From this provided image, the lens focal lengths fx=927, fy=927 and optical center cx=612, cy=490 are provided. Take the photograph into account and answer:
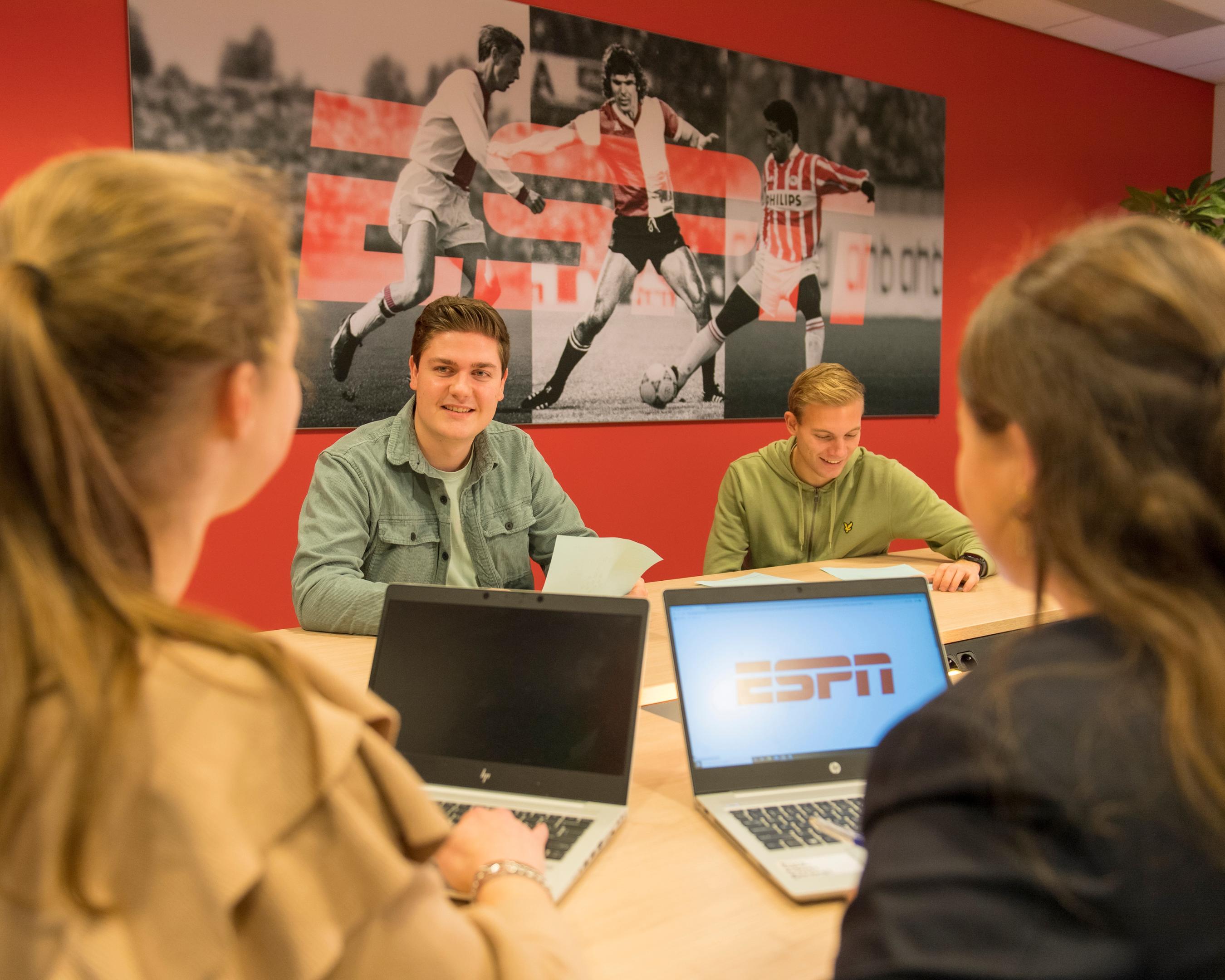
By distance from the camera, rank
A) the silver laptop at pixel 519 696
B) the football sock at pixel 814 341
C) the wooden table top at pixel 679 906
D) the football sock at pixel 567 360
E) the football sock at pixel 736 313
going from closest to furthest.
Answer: the wooden table top at pixel 679 906 → the silver laptop at pixel 519 696 → the football sock at pixel 567 360 → the football sock at pixel 736 313 → the football sock at pixel 814 341

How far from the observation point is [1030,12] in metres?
4.53

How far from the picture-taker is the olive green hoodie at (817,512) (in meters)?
3.00

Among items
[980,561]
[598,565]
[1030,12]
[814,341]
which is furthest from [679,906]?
[1030,12]

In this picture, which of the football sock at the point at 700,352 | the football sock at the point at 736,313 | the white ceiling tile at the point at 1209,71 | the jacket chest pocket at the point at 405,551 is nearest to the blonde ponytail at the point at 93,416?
the jacket chest pocket at the point at 405,551

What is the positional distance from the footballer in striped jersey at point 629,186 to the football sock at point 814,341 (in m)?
0.67

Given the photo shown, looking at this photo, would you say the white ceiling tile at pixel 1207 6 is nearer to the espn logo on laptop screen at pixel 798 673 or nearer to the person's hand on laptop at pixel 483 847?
the espn logo on laptop screen at pixel 798 673

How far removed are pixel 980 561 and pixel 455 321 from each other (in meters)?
1.64

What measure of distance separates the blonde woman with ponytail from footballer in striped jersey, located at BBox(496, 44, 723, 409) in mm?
2702

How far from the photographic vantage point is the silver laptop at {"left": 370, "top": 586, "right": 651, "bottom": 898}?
4.02ft

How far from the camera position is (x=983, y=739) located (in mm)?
613

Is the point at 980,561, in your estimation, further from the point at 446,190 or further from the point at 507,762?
the point at 446,190

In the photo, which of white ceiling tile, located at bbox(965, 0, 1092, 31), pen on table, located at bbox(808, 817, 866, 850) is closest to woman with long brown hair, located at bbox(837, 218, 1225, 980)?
pen on table, located at bbox(808, 817, 866, 850)

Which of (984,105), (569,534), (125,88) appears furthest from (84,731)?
(984,105)

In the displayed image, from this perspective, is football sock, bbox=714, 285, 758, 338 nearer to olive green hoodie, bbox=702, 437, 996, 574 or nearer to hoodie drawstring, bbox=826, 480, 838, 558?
olive green hoodie, bbox=702, 437, 996, 574
